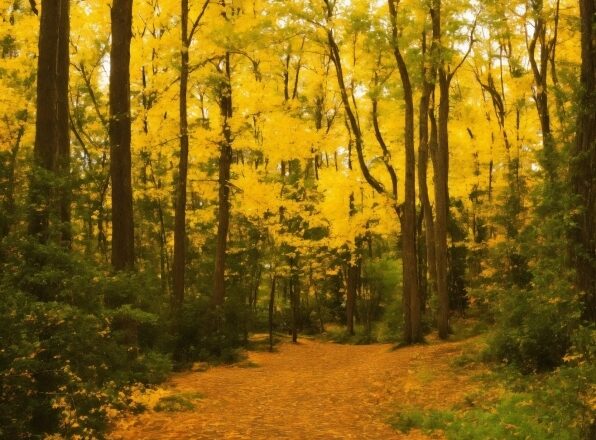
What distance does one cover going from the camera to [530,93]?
2028 cm

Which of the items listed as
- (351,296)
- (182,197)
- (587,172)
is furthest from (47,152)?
(351,296)

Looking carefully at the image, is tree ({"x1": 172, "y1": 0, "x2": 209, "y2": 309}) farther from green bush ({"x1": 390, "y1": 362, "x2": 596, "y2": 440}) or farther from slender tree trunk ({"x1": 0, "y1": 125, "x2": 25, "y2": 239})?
slender tree trunk ({"x1": 0, "y1": 125, "x2": 25, "y2": 239})

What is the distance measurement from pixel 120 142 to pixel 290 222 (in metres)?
12.9

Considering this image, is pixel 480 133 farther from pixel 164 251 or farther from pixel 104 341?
pixel 104 341

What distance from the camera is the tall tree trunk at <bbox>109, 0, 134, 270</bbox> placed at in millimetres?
8578

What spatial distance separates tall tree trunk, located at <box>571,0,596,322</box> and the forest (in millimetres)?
30

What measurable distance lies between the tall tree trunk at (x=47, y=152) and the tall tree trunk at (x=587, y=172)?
6274 mm

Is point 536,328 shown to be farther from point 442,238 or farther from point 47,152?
point 442,238

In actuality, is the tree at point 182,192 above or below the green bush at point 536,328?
above

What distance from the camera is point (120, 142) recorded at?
8.72 meters


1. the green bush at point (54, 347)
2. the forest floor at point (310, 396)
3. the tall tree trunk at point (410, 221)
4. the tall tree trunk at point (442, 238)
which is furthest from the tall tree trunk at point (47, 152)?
the tall tree trunk at point (442, 238)

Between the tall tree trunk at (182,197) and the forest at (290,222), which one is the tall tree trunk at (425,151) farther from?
the tall tree trunk at (182,197)

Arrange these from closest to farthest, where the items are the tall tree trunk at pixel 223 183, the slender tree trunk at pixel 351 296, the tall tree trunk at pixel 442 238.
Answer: the tall tree trunk at pixel 223 183
the tall tree trunk at pixel 442 238
the slender tree trunk at pixel 351 296

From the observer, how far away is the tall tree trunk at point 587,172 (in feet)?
22.1
